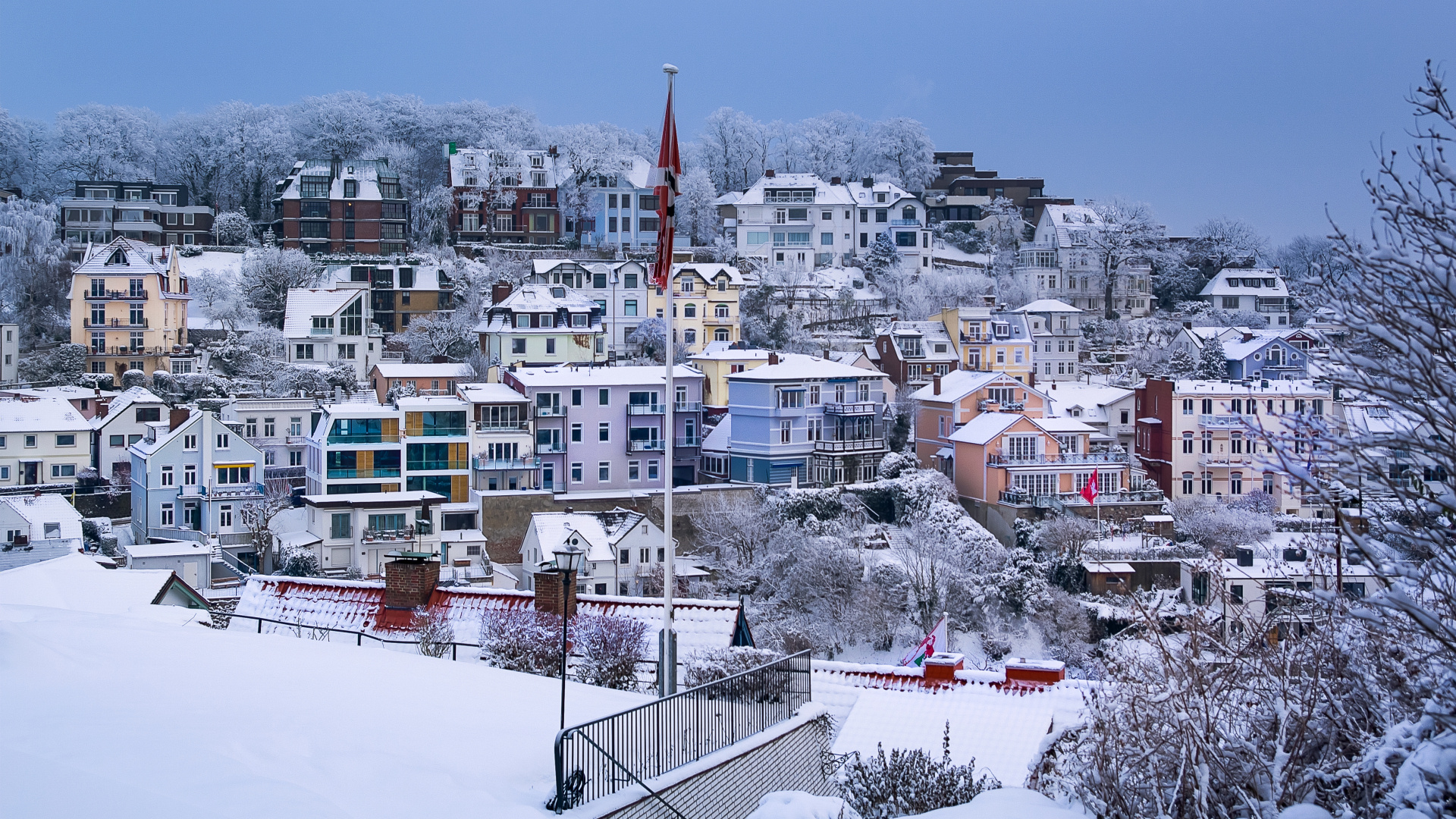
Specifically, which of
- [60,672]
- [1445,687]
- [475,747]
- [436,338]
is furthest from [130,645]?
[436,338]

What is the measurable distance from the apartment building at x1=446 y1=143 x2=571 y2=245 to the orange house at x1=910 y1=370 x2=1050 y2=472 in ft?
90.5

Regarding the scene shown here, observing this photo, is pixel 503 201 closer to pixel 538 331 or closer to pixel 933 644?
pixel 538 331

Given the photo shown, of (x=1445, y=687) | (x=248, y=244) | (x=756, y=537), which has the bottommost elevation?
(x=756, y=537)

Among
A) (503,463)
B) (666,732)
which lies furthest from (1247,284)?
(666,732)

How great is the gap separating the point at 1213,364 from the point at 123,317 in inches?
1680

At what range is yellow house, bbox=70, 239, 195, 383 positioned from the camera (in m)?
51.5

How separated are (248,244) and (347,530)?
118ft

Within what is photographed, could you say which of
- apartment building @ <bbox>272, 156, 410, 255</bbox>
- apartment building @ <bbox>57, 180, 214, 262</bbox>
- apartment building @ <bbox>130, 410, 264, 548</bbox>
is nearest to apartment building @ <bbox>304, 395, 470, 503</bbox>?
apartment building @ <bbox>130, 410, 264, 548</bbox>

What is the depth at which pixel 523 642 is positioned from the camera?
47.9ft

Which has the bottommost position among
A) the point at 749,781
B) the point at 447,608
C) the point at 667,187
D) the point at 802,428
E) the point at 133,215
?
the point at 749,781

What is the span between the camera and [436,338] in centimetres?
5231

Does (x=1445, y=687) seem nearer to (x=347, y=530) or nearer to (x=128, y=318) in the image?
(x=347, y=530)

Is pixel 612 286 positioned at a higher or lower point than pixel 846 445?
higher

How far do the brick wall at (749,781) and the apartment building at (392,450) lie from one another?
28511mm
